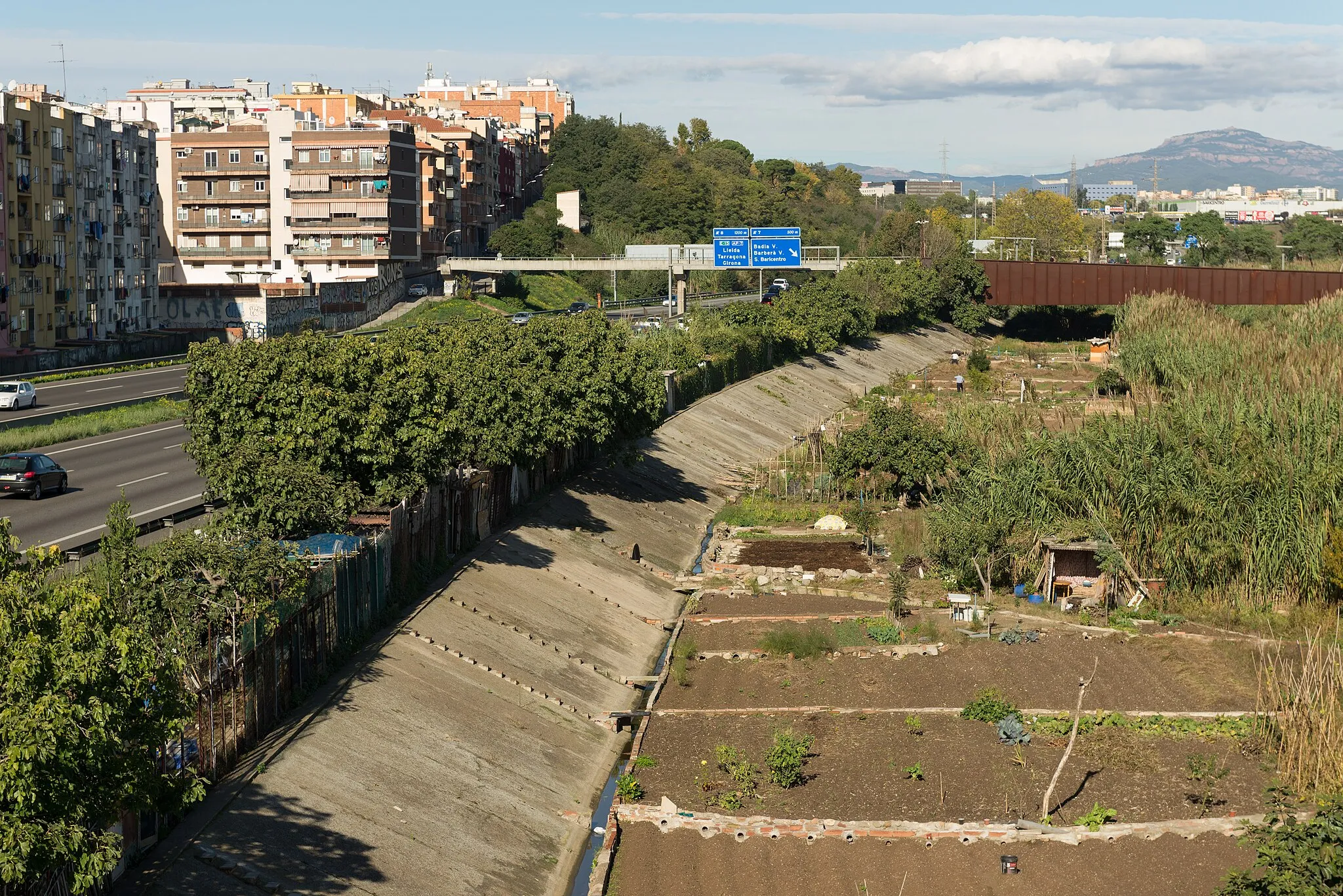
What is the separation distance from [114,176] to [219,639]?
10429 cm

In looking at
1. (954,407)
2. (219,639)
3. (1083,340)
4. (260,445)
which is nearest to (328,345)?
(260,445)

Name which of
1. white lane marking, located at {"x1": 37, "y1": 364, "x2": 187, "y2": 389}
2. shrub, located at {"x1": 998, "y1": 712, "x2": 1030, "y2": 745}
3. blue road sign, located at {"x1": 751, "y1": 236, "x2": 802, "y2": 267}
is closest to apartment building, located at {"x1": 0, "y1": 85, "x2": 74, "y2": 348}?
white lane marking, located at {"x1": 37, "y1": 364, "x2": 187, "y2": 389}

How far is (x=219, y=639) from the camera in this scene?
2719 cm

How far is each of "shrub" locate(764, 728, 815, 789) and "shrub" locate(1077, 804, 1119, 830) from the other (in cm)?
583

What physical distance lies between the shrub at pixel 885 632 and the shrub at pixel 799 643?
1.14m

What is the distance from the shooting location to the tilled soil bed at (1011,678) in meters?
36.7

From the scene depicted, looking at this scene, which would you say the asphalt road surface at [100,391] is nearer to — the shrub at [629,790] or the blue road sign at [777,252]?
the shrub at [629,790]

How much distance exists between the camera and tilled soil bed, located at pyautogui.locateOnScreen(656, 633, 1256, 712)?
1446 inches

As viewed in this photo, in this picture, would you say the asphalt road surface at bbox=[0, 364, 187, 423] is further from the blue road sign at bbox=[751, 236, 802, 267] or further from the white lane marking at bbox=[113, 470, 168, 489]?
the blue road sign at bbox=[751, 236, 802, 267]

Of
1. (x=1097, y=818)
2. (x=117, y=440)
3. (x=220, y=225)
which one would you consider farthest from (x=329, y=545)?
(x=220, y=225)

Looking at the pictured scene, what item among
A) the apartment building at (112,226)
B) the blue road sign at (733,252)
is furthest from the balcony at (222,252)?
Answer: the blue road sign at (733,252)

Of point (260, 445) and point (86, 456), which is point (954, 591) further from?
point (86, 456)

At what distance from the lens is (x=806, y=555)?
5434 centimetres

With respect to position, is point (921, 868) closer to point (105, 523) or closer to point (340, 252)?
point (105, 523)
